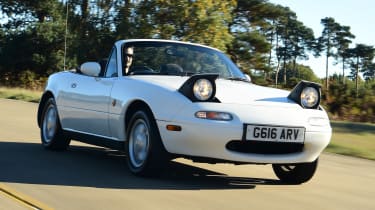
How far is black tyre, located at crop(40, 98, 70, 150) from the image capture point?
27.5 feet

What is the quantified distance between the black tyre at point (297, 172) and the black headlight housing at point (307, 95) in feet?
1.94

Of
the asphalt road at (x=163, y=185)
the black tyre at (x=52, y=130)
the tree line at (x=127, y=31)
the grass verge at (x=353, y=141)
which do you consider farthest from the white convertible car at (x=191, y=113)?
the tree line at (x=127, y=31)

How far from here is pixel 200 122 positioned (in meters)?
5.78

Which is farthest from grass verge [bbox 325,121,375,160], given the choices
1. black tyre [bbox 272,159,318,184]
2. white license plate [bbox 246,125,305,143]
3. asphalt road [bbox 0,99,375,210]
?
white license plate [bbox 246,125,305,143]

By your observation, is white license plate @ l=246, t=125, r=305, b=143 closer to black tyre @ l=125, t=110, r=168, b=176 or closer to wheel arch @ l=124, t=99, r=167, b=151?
black tyre @ l=125, t=110, r=168, b=176

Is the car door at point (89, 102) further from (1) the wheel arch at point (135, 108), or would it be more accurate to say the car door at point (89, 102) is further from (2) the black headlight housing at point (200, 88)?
(2) the black headlight housing at point (200, 88)

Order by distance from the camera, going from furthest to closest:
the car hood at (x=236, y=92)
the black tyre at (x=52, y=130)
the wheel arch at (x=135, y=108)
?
the black tyre at (x=52, y=130) → the wheel arch at (x=135, y=108) → the car hood at (x=236, y=92)

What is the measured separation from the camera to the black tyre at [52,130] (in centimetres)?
839

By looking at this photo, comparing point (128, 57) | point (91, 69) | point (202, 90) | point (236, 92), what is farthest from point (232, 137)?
point (91, 69)

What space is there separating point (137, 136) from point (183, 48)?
148 centimetres

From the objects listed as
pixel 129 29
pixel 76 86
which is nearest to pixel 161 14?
pixel 129 29

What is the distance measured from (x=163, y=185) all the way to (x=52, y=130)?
3.00 meters

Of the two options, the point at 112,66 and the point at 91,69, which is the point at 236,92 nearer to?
the point at 112,66

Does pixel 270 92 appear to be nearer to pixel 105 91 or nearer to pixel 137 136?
pixel 137 136
